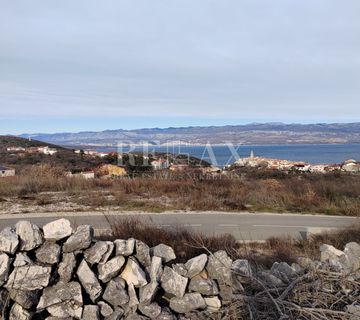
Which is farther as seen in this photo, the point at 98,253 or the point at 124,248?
the point at 124,248

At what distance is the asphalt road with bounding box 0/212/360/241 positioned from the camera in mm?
12781

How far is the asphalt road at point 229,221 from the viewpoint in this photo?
12.8 meters

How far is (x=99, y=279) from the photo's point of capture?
571cm

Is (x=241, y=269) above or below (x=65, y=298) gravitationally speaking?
above

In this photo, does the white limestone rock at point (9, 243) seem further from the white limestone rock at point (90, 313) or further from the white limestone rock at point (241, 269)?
the white limestone rock at point (241, 269)

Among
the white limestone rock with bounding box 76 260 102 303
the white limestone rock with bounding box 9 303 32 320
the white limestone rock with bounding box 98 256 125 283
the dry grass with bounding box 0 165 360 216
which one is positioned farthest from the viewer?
the dry grass with bounding box 0 165 360 216

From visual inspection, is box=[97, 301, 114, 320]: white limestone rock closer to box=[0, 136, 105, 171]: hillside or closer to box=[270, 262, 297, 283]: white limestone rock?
box=[270, 262, 297, 283]: white limestone rock

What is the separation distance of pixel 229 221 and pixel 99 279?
954cm

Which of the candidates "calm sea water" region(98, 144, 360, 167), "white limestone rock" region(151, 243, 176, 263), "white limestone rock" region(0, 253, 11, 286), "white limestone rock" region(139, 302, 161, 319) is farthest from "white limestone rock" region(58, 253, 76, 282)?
"calm sea water" region(98, 144, 360, 167)

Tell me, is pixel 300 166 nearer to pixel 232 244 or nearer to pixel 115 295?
pixel 232 244

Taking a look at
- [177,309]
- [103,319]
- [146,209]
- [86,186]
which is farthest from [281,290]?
[86,186]

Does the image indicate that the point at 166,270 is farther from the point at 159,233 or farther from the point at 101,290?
the point at 159,233

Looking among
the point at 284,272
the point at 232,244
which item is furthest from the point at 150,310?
the point at 232,244

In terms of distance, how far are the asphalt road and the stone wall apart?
577cm
